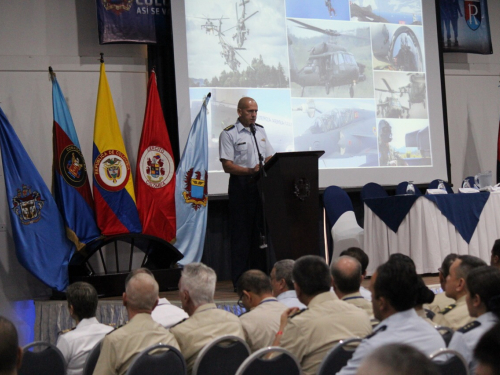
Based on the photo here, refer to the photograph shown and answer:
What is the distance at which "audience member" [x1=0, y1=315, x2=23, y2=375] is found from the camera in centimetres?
155

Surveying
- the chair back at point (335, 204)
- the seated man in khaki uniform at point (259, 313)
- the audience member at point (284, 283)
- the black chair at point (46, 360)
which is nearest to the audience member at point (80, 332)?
the black chair at point (46, 360)

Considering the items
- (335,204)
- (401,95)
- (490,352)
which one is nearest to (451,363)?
(490,352)

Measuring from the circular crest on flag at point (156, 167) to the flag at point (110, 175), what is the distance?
0.53 ft

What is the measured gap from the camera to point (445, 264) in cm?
308

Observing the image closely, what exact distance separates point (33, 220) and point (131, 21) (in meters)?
2.31

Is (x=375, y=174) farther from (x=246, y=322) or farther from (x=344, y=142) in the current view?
(x=246, y=322)

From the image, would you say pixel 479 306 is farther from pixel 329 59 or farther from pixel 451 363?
pixel 329 59

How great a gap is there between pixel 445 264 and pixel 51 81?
15.0 ft

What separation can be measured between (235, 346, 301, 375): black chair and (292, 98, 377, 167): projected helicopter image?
4.76 metres

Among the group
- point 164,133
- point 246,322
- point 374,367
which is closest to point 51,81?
point 164,133

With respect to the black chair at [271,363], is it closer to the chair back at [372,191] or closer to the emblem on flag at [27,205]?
the emblem on flag at [27,205]

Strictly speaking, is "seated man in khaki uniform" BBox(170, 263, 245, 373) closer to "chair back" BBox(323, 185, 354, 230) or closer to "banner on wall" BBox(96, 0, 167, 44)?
"chair back" BBox(323, 185, 354, 230)

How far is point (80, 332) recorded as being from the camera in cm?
286

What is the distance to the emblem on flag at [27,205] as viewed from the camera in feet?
18.2
